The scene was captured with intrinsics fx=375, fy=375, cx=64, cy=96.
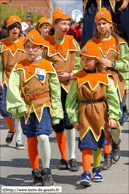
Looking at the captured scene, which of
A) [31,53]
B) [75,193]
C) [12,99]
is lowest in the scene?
A: [75,193]

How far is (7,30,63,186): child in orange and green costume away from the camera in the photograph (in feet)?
14.7

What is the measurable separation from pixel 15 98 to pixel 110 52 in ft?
5.28

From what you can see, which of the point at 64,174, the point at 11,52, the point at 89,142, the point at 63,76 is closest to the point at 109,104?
the point at 89,142

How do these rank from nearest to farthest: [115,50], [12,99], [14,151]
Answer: [12,99]
[115,50]
[14,151]

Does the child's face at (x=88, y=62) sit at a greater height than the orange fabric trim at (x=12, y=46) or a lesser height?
lesser

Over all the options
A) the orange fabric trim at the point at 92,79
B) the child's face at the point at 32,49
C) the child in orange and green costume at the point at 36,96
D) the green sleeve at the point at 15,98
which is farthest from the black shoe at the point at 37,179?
the child's face at the point at 32,49

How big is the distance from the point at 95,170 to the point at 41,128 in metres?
0.92

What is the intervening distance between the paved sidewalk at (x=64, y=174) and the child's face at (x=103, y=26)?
194 centimetres

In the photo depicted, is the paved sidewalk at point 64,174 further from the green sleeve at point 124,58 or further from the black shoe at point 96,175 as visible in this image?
the green sleeve at point 124,58

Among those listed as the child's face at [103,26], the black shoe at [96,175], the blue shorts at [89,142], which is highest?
the child's face at [103,26]

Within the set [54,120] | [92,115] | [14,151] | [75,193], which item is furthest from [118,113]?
[14,151]

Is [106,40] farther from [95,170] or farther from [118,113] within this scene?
[95,170]

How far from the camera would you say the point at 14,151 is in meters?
6.43

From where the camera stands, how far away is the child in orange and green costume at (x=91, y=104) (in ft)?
14.8
